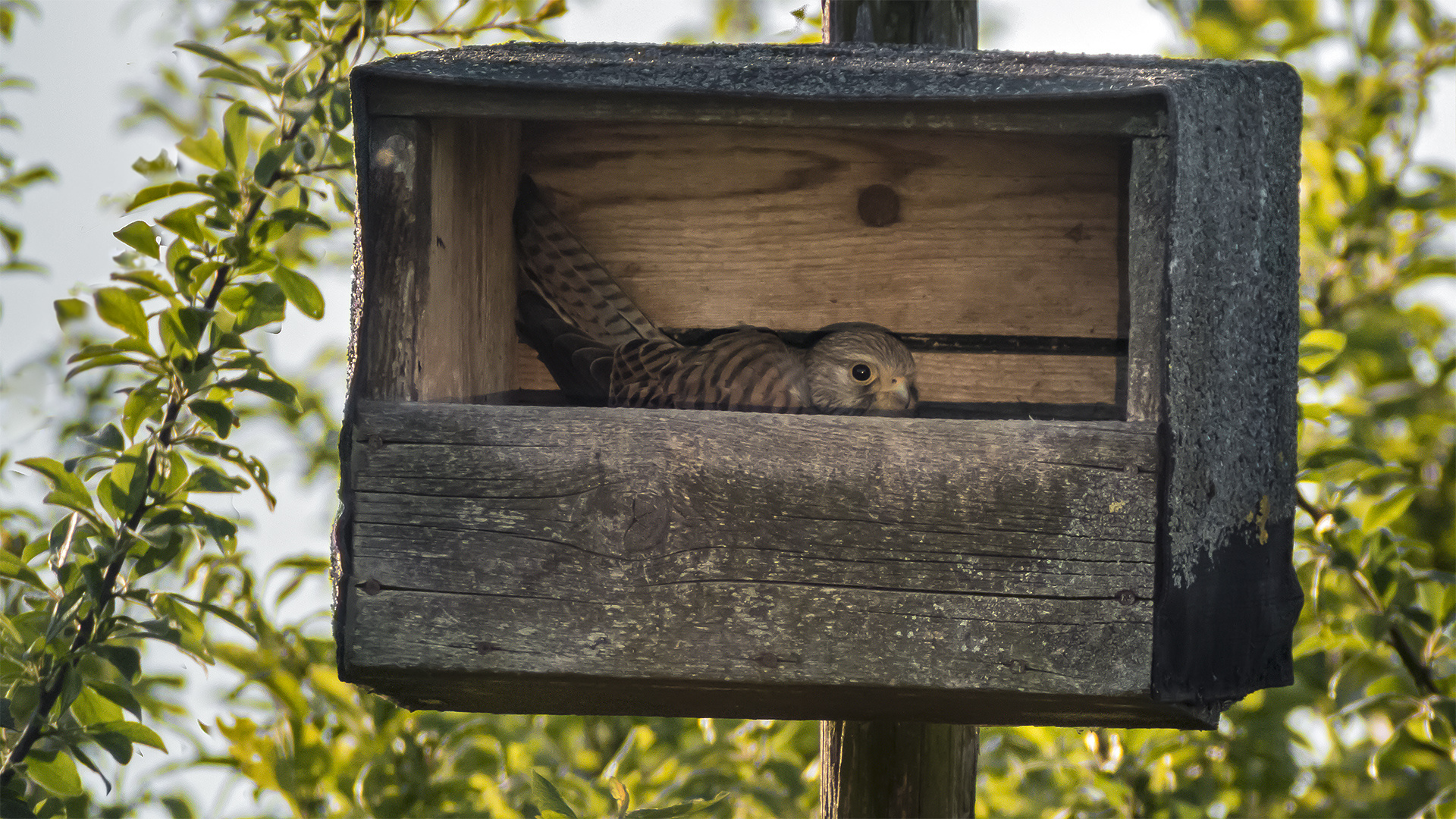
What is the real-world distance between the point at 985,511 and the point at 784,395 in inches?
27.0

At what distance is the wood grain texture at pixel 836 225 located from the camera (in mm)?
2084

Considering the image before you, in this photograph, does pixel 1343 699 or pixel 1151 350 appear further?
pixel 1343 699

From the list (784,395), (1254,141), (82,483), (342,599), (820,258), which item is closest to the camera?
(342,599)

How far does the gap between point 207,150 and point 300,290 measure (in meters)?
0.32

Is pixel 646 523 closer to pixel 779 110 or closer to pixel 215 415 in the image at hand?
pixel 779 110

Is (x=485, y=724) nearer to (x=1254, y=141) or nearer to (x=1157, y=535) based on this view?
(x=1157, y=535)

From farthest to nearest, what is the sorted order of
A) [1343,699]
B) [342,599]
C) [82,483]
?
[1343,699] < [82,483] < [342,599]

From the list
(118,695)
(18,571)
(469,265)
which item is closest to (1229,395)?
(469,265)

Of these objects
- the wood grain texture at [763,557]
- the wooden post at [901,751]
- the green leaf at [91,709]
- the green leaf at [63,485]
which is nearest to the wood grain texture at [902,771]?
the wooden post at [901,751]

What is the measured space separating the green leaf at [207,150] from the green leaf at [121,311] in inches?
10.7

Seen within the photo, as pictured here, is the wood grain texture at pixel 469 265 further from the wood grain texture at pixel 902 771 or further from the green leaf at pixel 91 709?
the wood grain texture at pixel 902 771

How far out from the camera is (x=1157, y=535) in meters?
1.35

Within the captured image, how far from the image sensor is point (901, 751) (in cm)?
207

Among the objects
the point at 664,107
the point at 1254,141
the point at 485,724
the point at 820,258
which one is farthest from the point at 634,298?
the point at 1254,141
